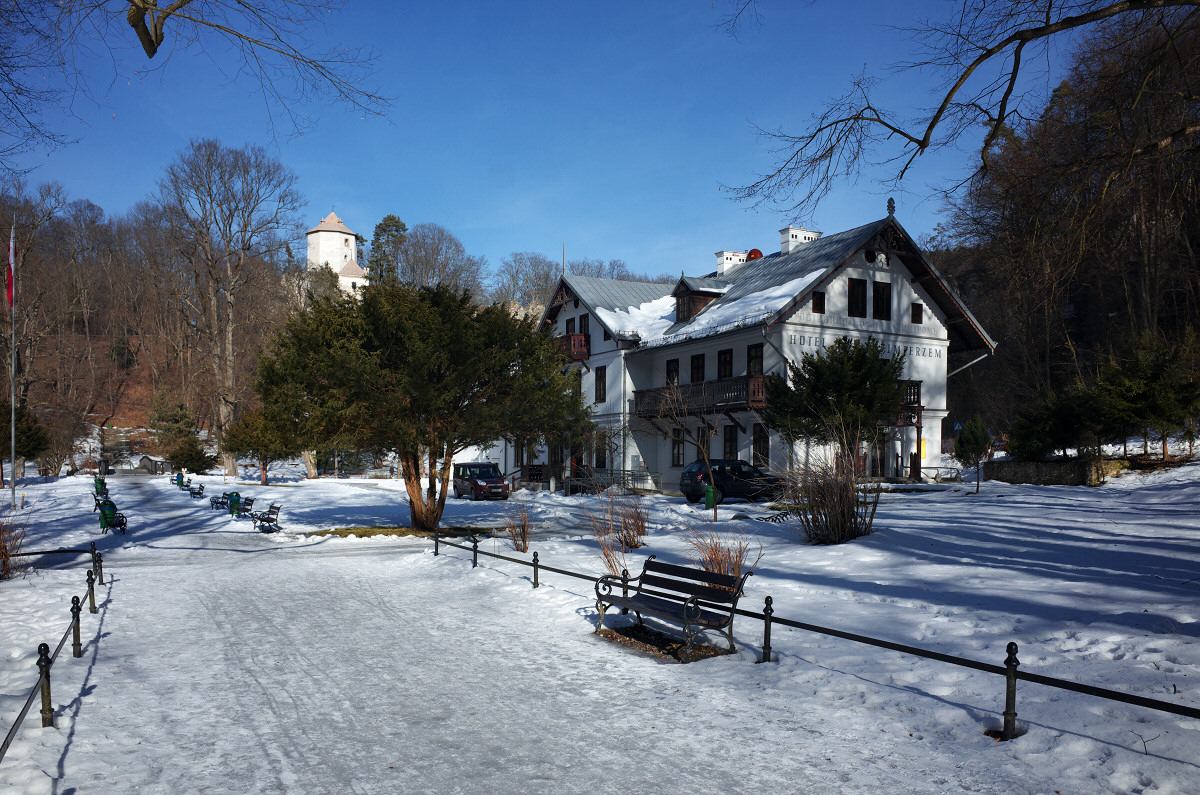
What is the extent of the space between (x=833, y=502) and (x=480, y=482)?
22.0 meters

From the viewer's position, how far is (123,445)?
5838 centimetres

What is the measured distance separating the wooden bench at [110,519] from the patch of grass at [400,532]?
493cm

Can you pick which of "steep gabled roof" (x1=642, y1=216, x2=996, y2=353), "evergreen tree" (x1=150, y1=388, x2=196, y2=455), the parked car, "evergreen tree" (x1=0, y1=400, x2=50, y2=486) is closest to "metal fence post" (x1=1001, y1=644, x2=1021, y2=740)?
"steep gabled roof" (x1=642, y1=216, x2=996, y2=353)

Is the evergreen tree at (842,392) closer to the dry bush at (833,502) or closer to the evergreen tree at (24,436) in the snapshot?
the dry bush at (833,502)

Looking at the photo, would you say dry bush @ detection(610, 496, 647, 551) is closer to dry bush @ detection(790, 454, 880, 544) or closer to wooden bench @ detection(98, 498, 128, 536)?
dry bush @ detection(790, 454, 880, 544)

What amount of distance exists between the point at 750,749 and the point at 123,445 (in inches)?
2550

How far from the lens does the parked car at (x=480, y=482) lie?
109ft

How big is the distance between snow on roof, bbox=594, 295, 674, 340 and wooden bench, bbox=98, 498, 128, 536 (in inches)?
864

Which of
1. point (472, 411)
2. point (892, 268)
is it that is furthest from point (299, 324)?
point (892, 268)

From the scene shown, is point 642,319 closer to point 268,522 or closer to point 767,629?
point 268,522

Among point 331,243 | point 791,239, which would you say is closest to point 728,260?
point 791,239

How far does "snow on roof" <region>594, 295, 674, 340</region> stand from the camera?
121 ft

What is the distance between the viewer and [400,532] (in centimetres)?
2000

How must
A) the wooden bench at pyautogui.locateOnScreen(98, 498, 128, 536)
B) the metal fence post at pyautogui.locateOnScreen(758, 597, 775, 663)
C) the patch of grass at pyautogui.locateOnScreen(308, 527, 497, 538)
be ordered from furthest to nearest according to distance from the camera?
the wooden bench at pyautogui.locateOnScreen(98, 498, 128, 536)
the patch of grass at pyautogui.locateOnScreen(308, 527, 497, 538)
the metal fence post at pyautogui.locateOnScreen(758, 597, 775, 663)
